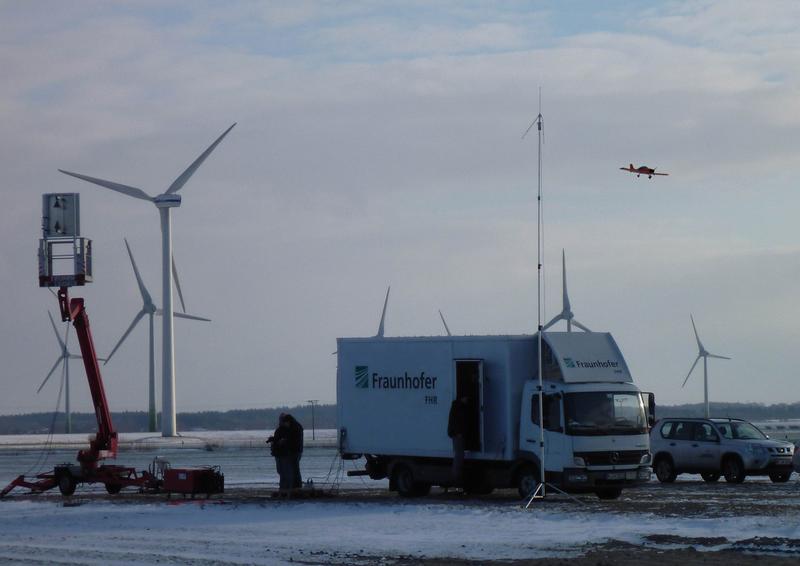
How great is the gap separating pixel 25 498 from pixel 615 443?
42.6 feet

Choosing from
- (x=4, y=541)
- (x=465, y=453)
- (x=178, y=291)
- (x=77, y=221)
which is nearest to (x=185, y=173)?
(x=178, y=291)

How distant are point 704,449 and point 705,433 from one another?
0.45 metres

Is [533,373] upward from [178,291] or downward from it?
downward

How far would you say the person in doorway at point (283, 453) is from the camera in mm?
26781

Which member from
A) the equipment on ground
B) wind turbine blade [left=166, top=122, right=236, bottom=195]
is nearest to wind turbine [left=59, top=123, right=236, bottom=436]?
wind turbine blade [left=166, top=122, right=236, bottom=195]

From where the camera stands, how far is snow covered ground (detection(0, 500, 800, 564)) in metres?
16.8

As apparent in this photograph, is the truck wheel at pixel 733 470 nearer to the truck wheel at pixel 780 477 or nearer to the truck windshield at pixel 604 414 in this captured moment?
the truck wheel at pixel 780 477

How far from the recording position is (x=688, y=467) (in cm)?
3244

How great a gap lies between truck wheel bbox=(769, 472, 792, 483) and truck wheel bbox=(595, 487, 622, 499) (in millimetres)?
7373

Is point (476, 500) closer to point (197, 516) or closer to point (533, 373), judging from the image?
point (533, 373)

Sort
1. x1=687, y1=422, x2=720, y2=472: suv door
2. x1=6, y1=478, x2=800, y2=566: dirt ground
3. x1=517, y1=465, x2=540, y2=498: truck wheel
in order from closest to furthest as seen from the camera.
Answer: x1=6, y1=478, x2=800, y2=566: dirt ground
x1=517, y1=465, x2=540, y2=498: truck wheel
x1=687, y1=422, x2=720, y2=472: suv door

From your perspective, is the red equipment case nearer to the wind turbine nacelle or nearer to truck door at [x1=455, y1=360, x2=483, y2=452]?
truck door at [x1=455, y1=360, x2=483, y2=452]

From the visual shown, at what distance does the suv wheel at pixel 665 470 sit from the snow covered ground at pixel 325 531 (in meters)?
9.97

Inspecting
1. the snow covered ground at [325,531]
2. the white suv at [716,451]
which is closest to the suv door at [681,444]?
the white suv at [716,451]
